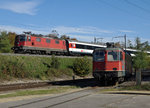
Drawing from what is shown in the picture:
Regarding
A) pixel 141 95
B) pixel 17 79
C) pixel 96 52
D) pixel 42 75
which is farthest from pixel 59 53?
pixel 141 95

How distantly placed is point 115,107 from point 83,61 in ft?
80.8

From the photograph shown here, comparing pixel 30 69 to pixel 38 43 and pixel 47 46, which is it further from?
pixel 47 46

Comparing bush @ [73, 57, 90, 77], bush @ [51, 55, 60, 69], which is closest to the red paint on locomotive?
bush @ [51, 55, 60, 69]

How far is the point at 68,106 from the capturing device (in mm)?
9734

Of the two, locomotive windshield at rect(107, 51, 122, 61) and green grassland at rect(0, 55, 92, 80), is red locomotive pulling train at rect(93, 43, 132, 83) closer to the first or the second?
locomotive windshield at rect(107, 51, 122, 61)

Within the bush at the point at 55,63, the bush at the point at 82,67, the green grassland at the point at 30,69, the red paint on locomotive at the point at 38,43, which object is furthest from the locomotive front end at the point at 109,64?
the red paint on locomotive at the point at 38,43

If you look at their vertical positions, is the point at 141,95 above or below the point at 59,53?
below

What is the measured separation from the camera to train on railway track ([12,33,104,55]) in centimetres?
3206

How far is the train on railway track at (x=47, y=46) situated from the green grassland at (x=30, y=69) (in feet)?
6.78

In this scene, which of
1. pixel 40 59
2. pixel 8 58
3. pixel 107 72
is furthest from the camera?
pixel 40 59

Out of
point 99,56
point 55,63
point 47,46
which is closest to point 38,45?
point 47,46

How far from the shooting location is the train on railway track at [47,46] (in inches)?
1262

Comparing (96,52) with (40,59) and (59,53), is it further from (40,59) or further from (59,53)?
(59,53)

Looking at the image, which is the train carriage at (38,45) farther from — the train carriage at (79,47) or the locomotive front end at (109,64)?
the locomotive front end at (109,64)
